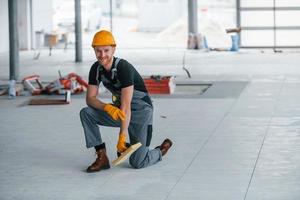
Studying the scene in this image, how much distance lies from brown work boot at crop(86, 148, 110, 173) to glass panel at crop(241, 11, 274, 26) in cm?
2889

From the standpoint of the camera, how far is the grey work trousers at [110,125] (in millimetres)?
10453

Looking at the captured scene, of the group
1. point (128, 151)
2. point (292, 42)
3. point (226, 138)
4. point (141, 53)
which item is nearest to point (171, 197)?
point (128, 151)

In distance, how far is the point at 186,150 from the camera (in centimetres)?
1189

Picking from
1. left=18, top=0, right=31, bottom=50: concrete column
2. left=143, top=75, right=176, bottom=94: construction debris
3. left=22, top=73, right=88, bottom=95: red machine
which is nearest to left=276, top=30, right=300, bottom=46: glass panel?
left=18, top=0, right=31, bottom=50: concrete column

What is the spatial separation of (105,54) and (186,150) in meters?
2.33

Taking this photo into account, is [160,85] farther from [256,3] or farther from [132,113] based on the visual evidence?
[256,3]

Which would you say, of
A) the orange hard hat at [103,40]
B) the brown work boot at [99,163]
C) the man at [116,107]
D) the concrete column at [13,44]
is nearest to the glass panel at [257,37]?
the concrete column at [13,44]

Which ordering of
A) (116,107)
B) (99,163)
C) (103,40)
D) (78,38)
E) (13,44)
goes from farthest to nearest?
(78,38) → (13,44) → (99,163) → (116,107) → (103,40)

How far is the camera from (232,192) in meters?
9.19

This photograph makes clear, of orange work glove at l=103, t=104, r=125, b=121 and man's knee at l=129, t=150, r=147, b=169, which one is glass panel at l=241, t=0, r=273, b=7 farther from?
orange work glove at l=103, t=104, r=125, b=121

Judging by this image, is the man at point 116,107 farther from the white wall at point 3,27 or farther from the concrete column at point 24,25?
the concrete column at point 24,25

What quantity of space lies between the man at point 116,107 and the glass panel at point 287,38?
28447 millimetres

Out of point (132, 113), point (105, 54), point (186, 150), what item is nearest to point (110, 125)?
point (132, 113)

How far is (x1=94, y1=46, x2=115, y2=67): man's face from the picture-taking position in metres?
10.2
